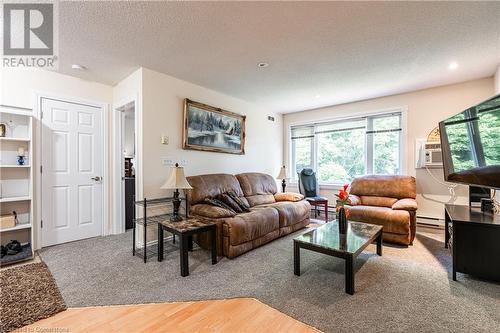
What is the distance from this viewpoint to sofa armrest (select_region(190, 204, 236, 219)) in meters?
2.87

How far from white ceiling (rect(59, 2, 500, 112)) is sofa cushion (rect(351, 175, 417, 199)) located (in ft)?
5.23

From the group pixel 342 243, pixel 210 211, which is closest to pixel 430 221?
pixel 342 243

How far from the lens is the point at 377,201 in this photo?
13.0 ft

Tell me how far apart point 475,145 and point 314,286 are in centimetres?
205

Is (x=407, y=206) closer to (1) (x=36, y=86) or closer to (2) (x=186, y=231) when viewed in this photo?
(2) (x=186, y=231)

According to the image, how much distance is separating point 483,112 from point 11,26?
14.2ft

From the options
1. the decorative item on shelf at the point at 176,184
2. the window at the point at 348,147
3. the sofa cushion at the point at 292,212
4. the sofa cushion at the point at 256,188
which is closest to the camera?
the decorative item on shelf at the point at 176,184

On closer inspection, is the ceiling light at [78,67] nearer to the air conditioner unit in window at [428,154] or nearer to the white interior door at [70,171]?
the white interior door at [70,171]

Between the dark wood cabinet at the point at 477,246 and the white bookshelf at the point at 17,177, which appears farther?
the white bookshelf at the point at 17,177

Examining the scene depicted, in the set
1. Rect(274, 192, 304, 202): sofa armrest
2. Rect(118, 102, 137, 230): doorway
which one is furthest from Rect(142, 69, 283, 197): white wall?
Rect(274, 192, 304, 202): sofa armrest

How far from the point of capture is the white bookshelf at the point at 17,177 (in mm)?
2760

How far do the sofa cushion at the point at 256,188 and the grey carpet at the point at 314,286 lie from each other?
117cm

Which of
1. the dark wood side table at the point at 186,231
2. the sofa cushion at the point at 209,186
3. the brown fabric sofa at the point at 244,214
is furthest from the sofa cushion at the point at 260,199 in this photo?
the dark wood side table at the point at 186,231

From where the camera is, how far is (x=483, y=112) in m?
2.01
